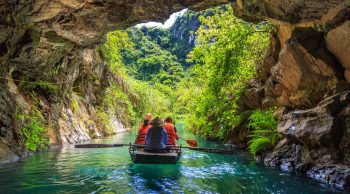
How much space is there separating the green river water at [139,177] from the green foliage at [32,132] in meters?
0.80

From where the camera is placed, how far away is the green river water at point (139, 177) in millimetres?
7621

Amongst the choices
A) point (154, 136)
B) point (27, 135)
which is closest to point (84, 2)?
point (154, 136)

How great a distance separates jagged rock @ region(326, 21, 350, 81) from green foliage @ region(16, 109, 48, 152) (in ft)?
35.1

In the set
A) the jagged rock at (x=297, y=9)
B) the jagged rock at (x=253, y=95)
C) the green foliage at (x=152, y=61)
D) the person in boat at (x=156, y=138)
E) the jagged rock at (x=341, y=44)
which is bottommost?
the person in boat at (x=156, y=138)

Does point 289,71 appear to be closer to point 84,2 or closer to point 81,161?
point 84,2

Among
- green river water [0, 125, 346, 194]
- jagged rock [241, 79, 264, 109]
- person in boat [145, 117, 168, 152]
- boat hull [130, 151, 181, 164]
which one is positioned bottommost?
green river water [0, 125, 346, 194]

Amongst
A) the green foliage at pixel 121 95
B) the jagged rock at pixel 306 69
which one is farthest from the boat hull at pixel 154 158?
the green foliage at pixel 121 95

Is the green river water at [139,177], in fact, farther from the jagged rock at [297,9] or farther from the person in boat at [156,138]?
the jagged rock at [297,9]

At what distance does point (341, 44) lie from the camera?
356 inches

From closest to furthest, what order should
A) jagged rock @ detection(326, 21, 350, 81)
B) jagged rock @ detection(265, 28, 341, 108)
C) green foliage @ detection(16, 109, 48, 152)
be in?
jagged rock @ detection(326, 21, 350, 81) → jagged rock @ detection(265, 28, 341, 108) → green foliage @ detection(16, 109, 48, 152)

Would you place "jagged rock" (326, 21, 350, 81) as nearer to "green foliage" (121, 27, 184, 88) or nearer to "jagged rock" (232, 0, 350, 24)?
"jagged rock" (232, 0, 350, 24)

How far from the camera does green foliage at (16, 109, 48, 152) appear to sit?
12.4 metres

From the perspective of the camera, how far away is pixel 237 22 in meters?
17.1

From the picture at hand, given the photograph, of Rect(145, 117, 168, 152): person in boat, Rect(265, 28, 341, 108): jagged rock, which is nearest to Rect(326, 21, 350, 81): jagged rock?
Rect(265, 28, 341, 108): jagged rock
